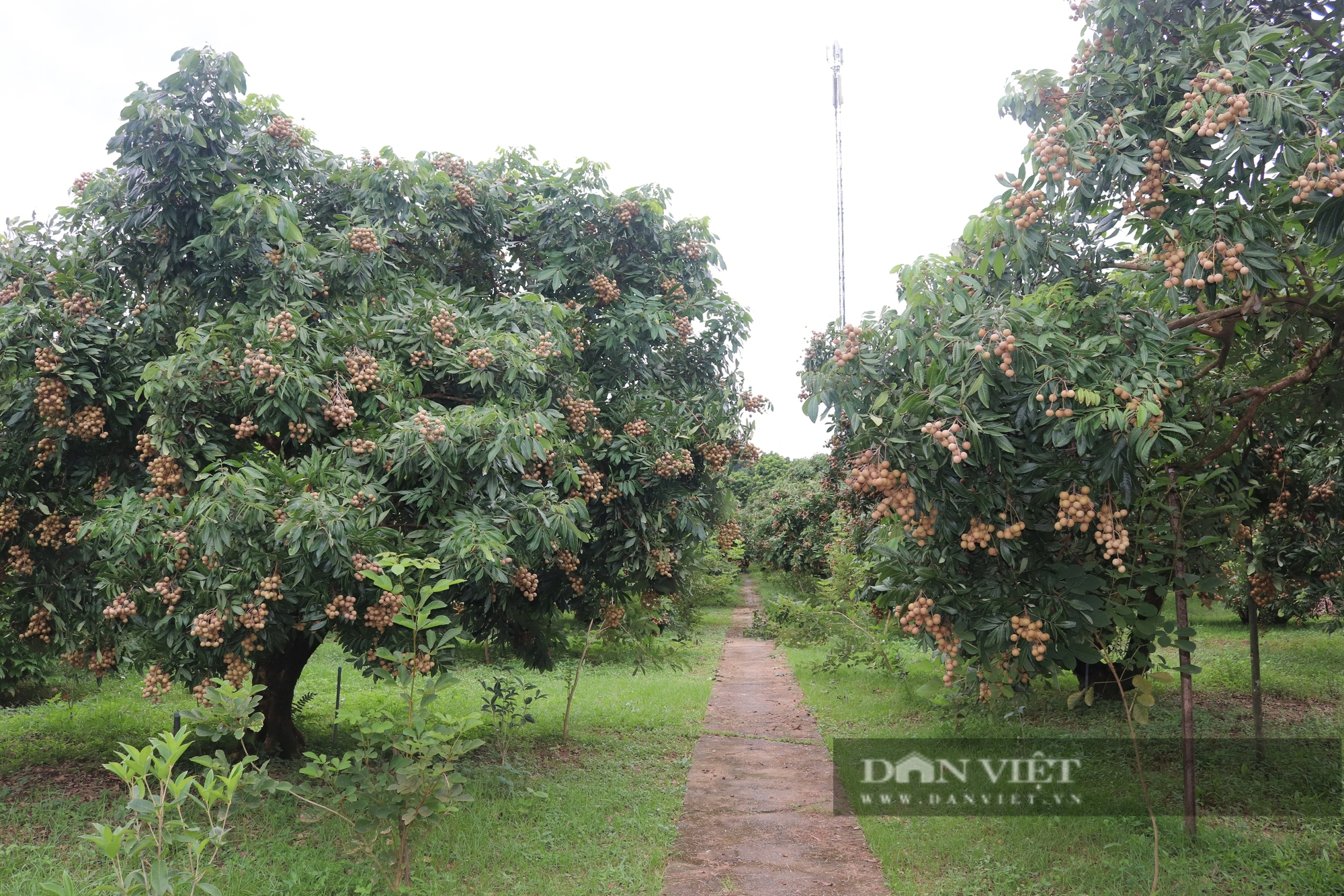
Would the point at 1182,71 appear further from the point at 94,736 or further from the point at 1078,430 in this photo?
the point at 94,736

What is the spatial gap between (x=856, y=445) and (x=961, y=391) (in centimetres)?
66

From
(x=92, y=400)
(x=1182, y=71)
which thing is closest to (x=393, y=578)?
(x=92, y=400)

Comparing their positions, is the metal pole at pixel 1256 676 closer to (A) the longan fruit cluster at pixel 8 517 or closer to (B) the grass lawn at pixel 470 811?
(B) the grass lawn at pixel 470 811

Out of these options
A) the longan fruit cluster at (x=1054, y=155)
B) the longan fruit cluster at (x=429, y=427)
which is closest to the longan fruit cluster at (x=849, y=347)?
the longan fruit cluster at (x=1054, y=155)

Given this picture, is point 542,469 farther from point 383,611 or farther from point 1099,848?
point 1099,848

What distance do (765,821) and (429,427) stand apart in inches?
142

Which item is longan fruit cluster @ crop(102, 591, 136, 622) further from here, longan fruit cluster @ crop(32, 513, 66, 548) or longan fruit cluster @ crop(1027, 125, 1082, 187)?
longan fruit cluster @ crop(1027, 125, 1082, 187)

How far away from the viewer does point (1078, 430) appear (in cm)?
340

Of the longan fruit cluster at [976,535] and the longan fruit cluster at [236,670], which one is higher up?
the longan fruit cluster at [976,535]

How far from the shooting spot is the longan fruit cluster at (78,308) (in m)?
5.54

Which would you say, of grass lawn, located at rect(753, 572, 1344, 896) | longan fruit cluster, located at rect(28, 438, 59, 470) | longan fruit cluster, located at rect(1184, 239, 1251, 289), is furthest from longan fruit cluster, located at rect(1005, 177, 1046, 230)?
longan fruit cluster, located at rect(28, 438, 59, 470)

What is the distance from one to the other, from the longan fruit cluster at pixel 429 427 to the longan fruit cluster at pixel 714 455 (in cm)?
266

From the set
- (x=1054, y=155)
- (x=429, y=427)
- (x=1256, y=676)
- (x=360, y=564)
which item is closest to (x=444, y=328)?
(x=429, y=427)

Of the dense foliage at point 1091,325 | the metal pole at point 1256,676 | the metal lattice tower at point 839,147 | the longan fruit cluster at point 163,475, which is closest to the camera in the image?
the dense foliage at point 1091,325
